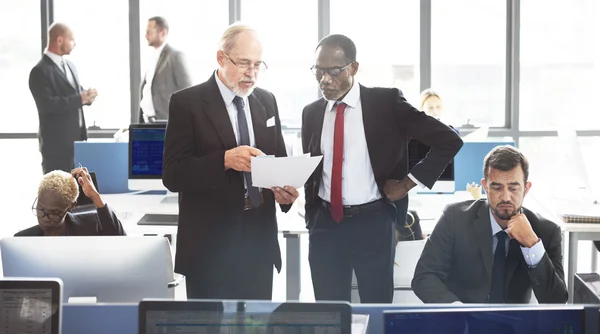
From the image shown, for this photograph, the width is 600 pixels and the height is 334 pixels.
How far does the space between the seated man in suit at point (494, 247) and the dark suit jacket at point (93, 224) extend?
4.28 feet

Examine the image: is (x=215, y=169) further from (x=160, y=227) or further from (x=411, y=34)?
(x=411, y=34)

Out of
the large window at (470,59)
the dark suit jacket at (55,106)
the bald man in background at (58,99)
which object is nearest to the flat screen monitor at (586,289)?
the bald man in background at (58,99)

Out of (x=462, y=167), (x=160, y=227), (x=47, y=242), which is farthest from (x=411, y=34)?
(x=47, y=242)

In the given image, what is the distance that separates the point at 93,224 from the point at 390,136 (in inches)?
48.7

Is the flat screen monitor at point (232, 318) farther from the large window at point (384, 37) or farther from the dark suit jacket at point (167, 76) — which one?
the large window at point (384, 37)

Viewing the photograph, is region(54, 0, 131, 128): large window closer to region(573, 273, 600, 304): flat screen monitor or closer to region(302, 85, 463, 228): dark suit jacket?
region(302, 85, 463, 228): dark suit jacket

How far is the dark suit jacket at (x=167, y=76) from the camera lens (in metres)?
6.93

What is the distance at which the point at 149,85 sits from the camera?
7.06 m

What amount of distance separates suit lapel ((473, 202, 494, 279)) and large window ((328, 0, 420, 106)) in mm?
5073

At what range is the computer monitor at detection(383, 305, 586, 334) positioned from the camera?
5.51ft

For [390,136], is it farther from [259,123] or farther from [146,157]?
[146,157]

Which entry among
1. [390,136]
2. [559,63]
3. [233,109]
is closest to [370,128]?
[390,136]

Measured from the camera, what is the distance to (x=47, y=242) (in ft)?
7.20

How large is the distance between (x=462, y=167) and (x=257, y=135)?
219cm
